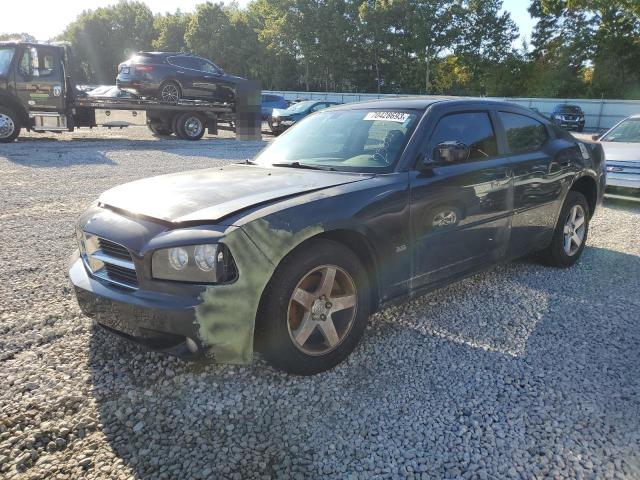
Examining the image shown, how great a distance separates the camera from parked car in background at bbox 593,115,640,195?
8016 mm

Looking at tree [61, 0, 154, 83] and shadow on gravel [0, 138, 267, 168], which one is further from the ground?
tree [61, 0, 154, 83]

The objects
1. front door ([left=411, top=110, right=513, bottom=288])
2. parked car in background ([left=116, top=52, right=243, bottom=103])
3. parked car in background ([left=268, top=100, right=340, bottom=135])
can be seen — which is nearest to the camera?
front door ([left=411, top=110, right=513, bottom=288])

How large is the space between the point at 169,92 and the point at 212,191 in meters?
14.8

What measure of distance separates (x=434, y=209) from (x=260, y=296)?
146 centimetres

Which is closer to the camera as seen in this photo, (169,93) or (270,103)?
(169,93)

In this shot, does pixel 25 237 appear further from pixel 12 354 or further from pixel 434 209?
pixel 434 209

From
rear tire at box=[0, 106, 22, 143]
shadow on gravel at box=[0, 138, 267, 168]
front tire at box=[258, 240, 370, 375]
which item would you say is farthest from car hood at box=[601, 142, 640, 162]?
rear tire at box=[0, 106, 22, 143]

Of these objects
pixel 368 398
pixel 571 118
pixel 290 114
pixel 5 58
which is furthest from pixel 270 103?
pixel 368 398

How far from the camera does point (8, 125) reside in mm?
13242

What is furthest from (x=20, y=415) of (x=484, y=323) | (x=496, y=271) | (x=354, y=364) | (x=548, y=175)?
(x=548, y=175)

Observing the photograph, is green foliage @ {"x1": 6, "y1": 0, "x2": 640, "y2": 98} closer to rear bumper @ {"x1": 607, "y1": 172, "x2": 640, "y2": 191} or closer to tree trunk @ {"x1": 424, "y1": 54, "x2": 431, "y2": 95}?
tree trunk @ {"x1": 424, "y1": 54, "x2": 431, "y2": 95}

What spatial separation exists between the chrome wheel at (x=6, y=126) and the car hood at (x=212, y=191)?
1230 cm

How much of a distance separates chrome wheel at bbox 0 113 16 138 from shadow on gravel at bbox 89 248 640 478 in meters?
12.5

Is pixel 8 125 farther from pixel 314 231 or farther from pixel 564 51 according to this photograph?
pixel 564 51
